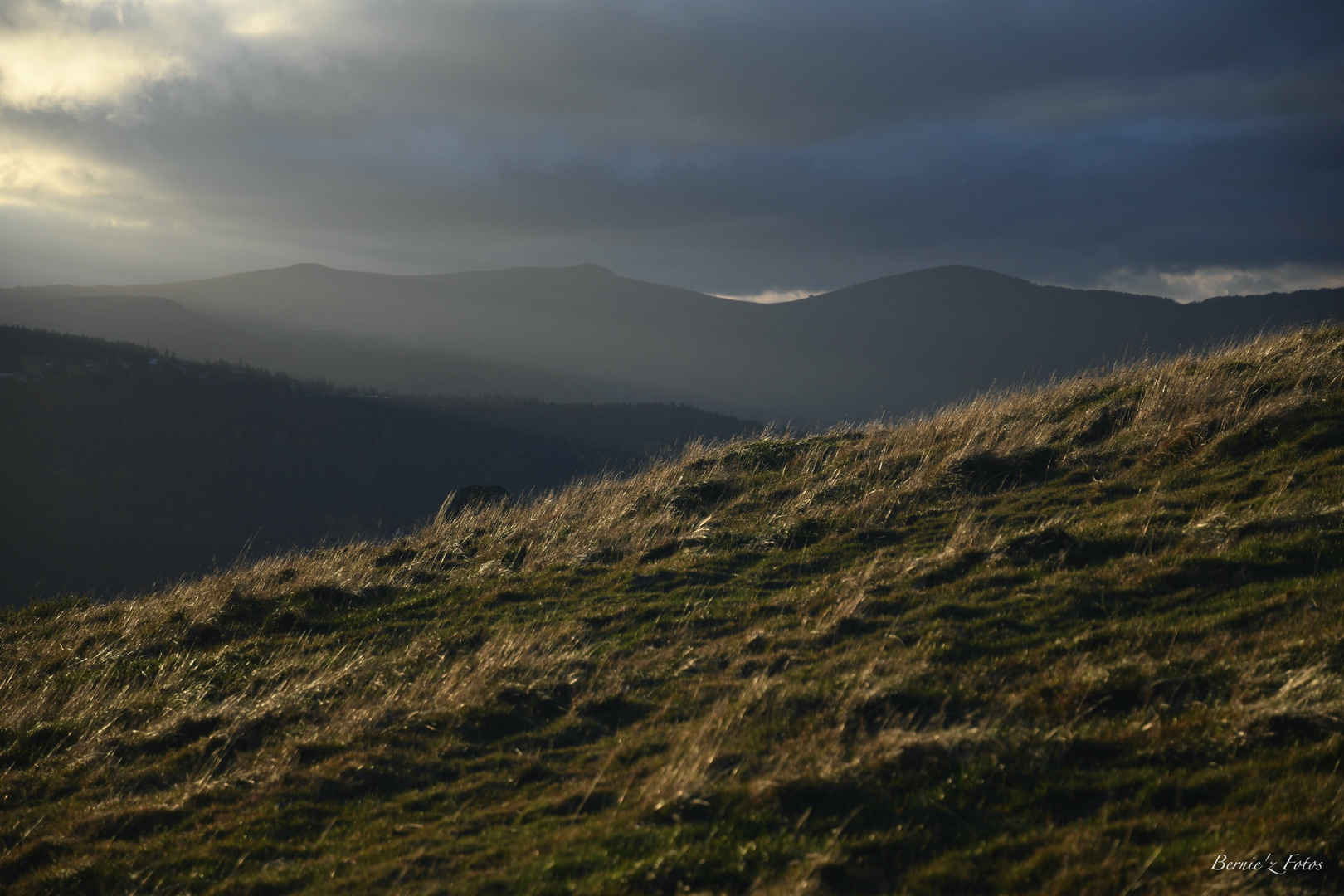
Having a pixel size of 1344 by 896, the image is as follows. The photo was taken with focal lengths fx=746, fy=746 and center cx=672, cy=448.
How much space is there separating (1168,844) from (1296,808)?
27.5 inches

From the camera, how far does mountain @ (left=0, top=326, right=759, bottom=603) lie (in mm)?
54781

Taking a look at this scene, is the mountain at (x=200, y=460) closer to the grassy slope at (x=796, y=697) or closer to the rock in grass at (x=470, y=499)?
the rock in grass at (x=470, y=499)

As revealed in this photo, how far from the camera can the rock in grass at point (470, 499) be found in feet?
56.1

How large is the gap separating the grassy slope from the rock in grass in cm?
519

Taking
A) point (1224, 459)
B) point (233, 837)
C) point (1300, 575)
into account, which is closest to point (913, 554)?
point (1300, 575)

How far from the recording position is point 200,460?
208 feet

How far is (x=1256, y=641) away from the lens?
5.37 meters
